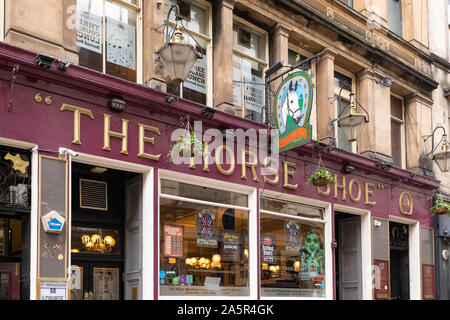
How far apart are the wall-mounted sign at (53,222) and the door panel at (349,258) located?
28.7 feet

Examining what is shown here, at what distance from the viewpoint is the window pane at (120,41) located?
1161 centimetres

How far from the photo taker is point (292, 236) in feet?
47.3

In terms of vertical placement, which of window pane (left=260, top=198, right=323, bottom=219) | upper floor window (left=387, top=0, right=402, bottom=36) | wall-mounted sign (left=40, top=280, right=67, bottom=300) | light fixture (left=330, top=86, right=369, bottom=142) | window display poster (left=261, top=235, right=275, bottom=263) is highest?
upper floor window (left=387, top=0, right=402, bottom=36)

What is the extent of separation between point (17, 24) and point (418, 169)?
41.8 ft

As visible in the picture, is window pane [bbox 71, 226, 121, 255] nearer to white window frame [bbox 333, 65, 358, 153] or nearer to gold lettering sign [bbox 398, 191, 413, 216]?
white window frame [bbox 333, 65, 358, 153]

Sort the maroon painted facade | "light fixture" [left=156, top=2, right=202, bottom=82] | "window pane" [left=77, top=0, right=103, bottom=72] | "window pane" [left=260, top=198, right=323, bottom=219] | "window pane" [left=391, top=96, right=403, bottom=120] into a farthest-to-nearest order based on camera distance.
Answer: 1. "window pane" [left=391, top=96, right=403, bottom=120]
2. "window pane" [left=260, top=198, right=323, bottom=219]
3. "window pane" [left=77, top=0, right=103, bottom=72]
4. "light fixture" [left=156, top=2, right=202, bottom=82]
5. the maroon painted facade

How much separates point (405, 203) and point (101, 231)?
9.38 metres

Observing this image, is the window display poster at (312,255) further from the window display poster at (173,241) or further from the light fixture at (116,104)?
the light fixture at (116,104)

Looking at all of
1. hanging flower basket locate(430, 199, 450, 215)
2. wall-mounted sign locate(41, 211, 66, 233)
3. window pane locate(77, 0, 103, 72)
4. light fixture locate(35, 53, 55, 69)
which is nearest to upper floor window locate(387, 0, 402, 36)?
hanging flower basket locate(430, 199, 450, 215)

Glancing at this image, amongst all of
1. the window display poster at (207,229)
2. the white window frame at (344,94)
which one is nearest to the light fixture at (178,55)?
the window display poster at (207,229)

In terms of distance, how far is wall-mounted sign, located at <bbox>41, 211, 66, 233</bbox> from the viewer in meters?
9.64

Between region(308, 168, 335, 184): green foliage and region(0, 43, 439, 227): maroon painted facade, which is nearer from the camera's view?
region(0, 43, 439, 227): maroon painted facade

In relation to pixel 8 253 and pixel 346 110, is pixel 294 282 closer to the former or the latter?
pixel 346 110
